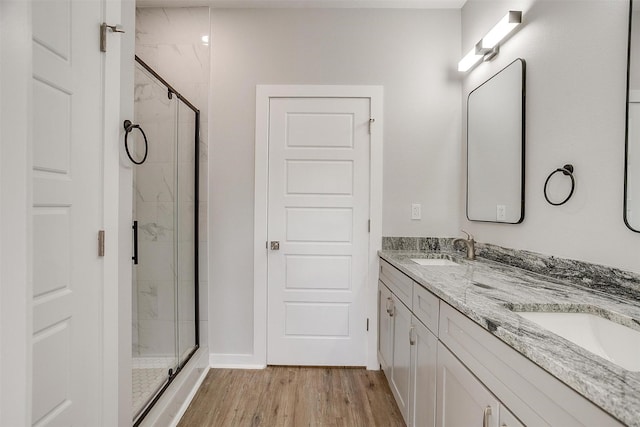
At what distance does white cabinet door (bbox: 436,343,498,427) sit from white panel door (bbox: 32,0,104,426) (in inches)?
52.9

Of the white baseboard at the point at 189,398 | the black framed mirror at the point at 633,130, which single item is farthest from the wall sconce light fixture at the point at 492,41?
the white baseboard at the point at 189,398

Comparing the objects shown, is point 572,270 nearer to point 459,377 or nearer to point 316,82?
point 459,377

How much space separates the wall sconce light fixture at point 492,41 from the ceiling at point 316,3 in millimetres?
528

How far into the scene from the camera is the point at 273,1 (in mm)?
2264

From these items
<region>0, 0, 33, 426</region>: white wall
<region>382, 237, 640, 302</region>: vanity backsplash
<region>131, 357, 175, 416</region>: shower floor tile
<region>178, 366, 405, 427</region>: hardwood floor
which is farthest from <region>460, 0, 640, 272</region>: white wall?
<region>131, 357, 175, 416</region>: shower floor tile

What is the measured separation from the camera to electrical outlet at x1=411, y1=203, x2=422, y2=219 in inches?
92.8

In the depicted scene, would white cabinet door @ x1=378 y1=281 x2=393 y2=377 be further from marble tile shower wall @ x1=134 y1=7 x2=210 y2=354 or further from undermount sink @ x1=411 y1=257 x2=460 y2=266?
marble tile shower wall @ x1=134 y1=7 x2=210 y2=354

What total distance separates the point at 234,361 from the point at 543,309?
7.11ft

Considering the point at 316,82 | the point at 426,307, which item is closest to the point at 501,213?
the point at 426,307

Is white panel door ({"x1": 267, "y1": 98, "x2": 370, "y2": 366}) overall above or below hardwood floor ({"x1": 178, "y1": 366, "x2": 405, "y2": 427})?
above

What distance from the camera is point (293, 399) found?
1.92 metres

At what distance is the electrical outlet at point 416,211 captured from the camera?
7.73ft

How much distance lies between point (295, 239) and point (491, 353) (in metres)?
1.67

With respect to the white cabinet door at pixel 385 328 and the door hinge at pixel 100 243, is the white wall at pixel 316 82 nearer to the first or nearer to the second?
the white cabinet door at pixel 385 328
